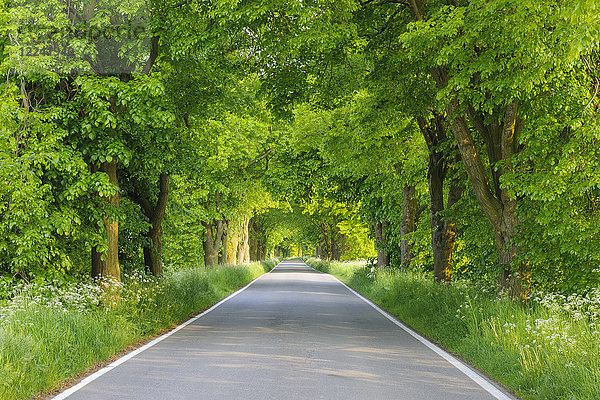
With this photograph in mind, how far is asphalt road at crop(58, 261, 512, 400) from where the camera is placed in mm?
6676

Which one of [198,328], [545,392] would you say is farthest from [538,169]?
[198,328]

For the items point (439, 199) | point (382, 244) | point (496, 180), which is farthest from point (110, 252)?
point (382, 244)

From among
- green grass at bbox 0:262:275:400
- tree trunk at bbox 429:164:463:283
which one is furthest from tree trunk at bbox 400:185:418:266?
green grass at bbox 0:262:275:400

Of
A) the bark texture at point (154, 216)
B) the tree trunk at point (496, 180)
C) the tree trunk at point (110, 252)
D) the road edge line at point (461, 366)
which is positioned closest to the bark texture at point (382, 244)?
the bark texture at point (154, 216)

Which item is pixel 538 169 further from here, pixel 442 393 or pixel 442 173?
pixel 442 173

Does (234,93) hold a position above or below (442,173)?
above

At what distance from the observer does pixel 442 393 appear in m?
6.72

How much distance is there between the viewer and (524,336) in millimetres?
8391

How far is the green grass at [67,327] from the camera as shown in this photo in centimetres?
667

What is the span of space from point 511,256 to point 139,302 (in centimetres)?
778

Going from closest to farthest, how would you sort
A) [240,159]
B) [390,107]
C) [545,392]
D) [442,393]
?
[545,392] < [442,393] < [390,107] < [240,159]

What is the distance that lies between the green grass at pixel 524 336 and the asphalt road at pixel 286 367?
43 centimetres

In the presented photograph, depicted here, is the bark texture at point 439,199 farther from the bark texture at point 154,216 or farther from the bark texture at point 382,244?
the bark texture at point 382,244

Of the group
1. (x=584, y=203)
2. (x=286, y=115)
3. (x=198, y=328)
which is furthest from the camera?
(x=286, y=115)
